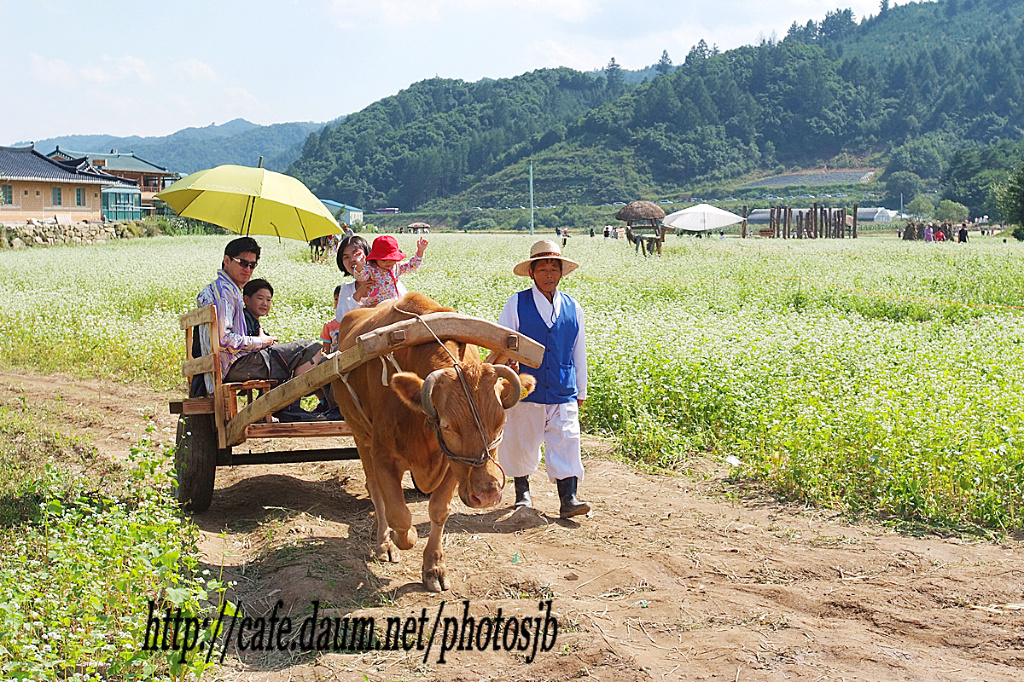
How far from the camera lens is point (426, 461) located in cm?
497

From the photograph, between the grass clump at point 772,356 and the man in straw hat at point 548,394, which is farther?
the grass clump at point 772,356

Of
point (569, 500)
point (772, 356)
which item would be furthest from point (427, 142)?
point (569, 500)

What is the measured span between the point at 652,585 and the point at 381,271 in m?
2.96

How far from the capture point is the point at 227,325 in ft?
21.0

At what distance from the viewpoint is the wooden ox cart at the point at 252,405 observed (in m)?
4.92

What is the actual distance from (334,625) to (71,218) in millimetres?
59051

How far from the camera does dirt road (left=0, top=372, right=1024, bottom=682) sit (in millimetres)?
4301

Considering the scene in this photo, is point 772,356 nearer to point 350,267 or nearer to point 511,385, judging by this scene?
point 350,267

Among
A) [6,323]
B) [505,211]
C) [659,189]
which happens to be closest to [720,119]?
[659,189]

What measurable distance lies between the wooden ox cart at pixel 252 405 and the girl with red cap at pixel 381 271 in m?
0.70

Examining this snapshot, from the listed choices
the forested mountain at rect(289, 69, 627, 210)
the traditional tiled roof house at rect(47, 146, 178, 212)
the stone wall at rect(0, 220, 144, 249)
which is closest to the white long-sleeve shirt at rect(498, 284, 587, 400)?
the stone wall at rect(0, 220, 144, 249)

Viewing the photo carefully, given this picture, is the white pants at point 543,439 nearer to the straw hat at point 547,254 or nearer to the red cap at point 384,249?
the straw hat at point 547,254

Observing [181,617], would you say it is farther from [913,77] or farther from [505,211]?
[913,77]

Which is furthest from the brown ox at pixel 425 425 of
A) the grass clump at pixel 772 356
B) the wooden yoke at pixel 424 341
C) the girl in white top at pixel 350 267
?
the grass clump at pixel 772 356
